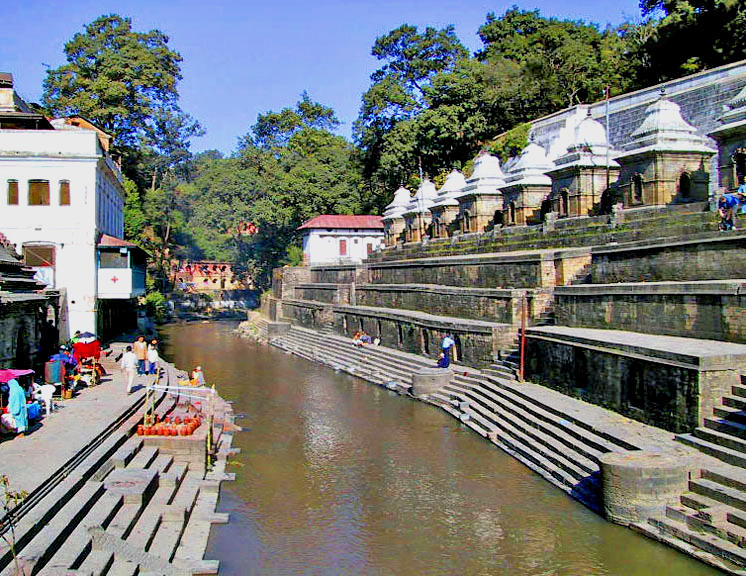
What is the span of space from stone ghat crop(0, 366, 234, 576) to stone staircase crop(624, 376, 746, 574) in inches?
243

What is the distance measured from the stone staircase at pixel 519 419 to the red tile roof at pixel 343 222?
70.4 feet

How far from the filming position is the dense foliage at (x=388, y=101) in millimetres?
42281

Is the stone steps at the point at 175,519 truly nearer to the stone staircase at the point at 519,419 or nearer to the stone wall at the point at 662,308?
the stone staircase at the point at 519,419

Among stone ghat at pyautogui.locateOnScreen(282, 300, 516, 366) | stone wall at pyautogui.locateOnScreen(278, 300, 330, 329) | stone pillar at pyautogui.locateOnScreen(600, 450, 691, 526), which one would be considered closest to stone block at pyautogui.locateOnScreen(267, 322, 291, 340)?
stone wall at pyautogui.locateOnScreen(278, 300, 330, 329)

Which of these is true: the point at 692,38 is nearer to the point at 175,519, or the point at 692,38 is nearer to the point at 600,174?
the point at 600,174

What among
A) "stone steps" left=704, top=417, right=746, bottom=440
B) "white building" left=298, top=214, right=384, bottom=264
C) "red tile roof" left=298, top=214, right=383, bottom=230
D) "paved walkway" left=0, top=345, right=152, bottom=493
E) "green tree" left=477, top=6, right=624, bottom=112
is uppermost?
"green tree" left=477, top=6, right=624, bottom=112

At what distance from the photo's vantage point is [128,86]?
4797cm

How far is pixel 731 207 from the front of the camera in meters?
16.6

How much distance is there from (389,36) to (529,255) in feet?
105

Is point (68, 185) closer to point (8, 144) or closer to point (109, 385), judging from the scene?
point (8, 144)

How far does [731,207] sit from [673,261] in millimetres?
1738

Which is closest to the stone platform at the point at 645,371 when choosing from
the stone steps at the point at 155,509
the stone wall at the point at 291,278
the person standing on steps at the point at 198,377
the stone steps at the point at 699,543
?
the stone steps at the point at 699,543

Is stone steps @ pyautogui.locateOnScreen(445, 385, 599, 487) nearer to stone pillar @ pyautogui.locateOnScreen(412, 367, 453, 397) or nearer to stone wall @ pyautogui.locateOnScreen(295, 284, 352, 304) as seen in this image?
stone pillar @ pyautogui.locateOnScreen(412, 367, 453, 397)

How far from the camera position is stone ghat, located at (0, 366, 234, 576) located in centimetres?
852
